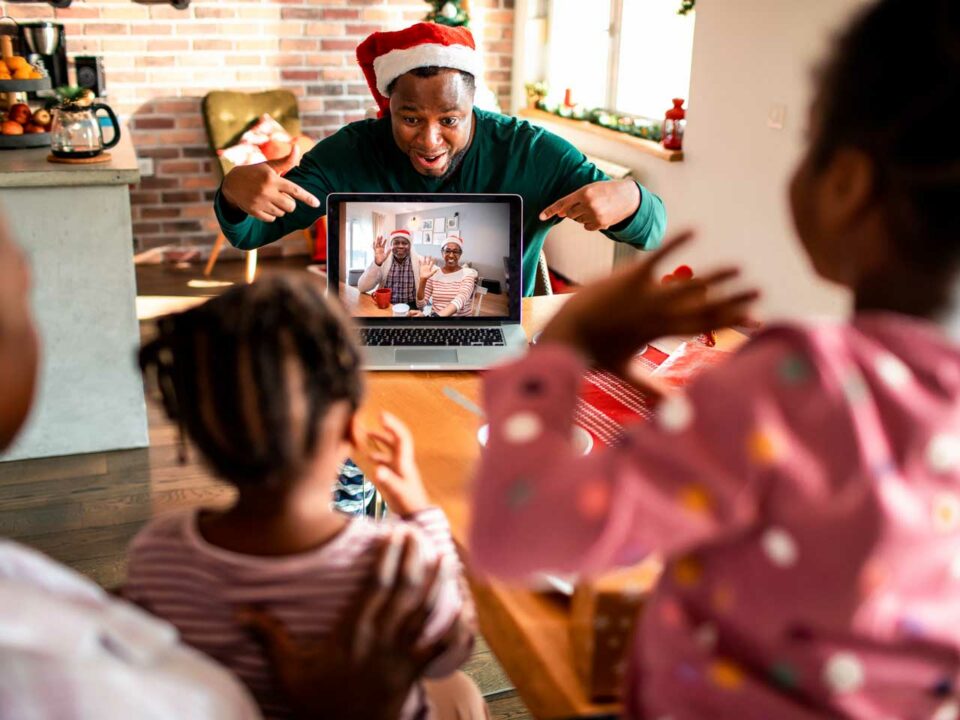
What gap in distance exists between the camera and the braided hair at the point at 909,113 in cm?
58

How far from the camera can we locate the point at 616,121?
14.1 feet

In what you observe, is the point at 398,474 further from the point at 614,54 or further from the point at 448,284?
the point at 614,54

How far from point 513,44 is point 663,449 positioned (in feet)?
16.5

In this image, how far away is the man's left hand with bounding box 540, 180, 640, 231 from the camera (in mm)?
1695

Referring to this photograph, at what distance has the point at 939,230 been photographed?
2.01ft

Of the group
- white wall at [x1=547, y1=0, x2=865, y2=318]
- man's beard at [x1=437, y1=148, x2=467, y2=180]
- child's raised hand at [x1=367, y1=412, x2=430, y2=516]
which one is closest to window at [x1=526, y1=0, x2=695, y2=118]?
white wall at [x1=547, y1=0, x2=865, y2=318]

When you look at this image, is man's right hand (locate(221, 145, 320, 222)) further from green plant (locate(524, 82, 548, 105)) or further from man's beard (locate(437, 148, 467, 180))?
green plant (locate(524, 82, 548, 105))

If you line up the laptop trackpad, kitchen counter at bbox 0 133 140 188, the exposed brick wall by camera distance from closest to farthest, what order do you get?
the laptop trackpad, kitchen counter at bbox 0 133 140 188, the exposed brick wall

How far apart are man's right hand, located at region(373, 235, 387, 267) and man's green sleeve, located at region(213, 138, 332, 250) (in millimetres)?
267

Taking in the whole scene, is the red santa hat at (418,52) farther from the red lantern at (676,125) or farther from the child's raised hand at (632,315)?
the red lantern at (676,125)

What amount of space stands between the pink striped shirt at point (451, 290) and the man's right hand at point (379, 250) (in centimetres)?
9

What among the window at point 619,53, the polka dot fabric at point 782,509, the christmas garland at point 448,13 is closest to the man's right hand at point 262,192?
the polka dot fabric at point 782,509

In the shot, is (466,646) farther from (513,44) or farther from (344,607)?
(513,44)

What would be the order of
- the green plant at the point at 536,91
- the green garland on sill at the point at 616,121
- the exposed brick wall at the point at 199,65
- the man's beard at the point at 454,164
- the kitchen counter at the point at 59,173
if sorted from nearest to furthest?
the man's beard at the point at 454,164
the kitchen counter at the point at 59,173
the green garland on sill at the point at 616,121
the exposed brick wall at the point at 199,65
the green plant at the point at 536,91
